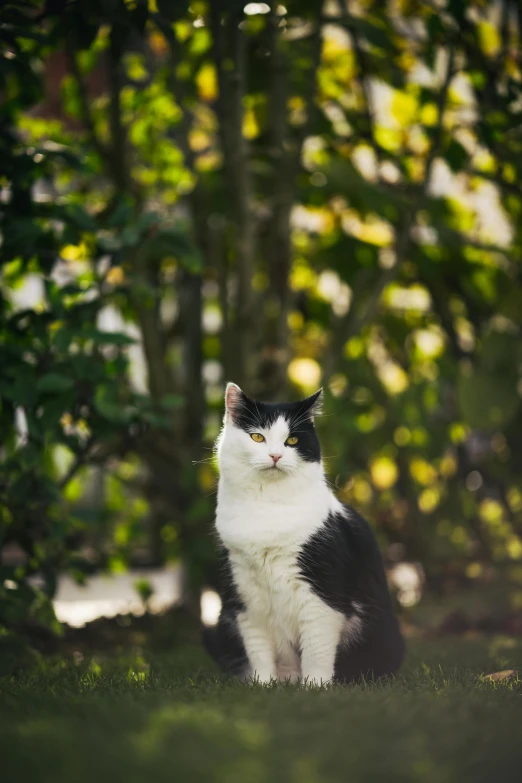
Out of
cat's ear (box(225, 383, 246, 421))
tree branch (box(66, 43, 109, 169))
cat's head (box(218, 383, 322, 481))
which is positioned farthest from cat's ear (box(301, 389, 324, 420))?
tree branch (box(66, 43, 109, 169))

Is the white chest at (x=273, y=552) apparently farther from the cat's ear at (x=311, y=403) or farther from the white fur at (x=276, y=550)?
the cat's ear at (x=311, y=403)

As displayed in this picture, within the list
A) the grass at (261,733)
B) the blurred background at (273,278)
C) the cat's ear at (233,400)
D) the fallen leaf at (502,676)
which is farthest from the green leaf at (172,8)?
the fallen leaf at (502,676)

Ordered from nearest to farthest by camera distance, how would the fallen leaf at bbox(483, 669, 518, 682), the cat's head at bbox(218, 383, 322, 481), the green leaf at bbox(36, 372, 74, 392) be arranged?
the fallen leaf at bbox(483, 669, 518, 682)
the cat's head at bbox(218, 383, 322, 481)
the green leaf at bbox(36, 372, 74, 392)

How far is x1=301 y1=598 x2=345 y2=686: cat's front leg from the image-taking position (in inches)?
84.9

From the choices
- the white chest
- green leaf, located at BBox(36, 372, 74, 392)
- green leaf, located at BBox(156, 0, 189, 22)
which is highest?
green leaf, located at BBox(156, 0, 189, 22)

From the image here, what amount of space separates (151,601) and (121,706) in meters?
2.46

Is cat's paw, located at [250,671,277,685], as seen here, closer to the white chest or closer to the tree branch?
the white chest

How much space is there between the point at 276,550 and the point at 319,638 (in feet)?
0.81

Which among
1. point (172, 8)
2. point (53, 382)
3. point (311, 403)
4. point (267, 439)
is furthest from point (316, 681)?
point (172, 8)

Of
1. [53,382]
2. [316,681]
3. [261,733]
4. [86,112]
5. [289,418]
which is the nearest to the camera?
[261,733]

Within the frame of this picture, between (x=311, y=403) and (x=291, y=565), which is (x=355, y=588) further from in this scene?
(x=311, y=403)

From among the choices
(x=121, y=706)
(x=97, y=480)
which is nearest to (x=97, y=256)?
(x=121, y=706)

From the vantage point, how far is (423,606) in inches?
158

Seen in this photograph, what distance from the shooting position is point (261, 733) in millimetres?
1377
